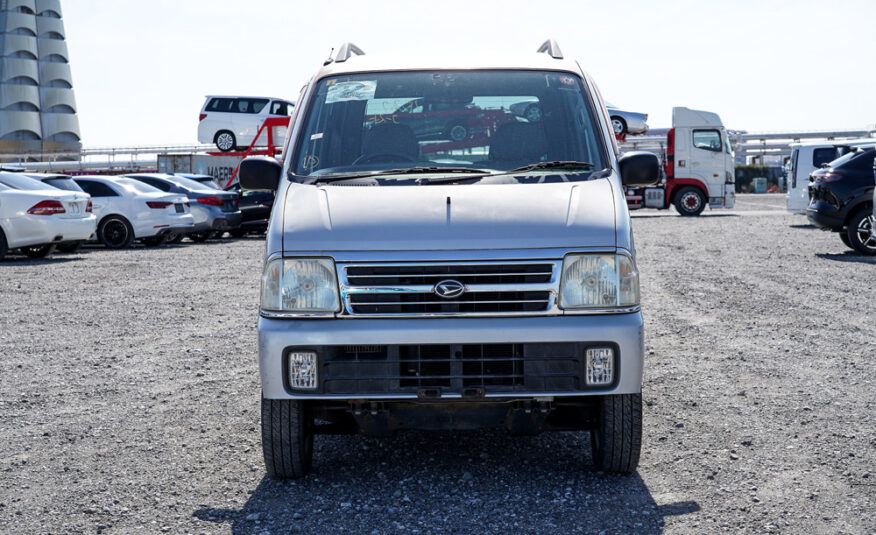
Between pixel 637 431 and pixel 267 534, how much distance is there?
172cm

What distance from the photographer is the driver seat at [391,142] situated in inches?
202

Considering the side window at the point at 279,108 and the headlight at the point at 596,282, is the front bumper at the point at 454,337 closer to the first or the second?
the headlight at the point at 596,282

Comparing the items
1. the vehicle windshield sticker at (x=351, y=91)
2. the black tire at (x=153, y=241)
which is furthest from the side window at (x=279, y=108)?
the vehicle windshield sticker at (x=351, y=91)

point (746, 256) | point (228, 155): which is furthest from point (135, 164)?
point (746, 256)

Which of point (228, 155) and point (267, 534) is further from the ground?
point (228, 155)

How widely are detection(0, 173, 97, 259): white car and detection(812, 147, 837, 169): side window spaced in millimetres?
16915

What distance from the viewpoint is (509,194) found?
4566mm

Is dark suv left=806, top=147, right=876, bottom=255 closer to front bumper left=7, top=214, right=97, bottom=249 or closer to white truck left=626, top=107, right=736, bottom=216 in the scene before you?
front bumper left=7, top=214, right=97, bottom=249

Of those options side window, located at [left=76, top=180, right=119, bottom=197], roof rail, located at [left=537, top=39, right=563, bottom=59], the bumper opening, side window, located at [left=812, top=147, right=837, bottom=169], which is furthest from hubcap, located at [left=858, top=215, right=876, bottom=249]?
side window, located at [left=76, top=180, right=119, bottom=197]

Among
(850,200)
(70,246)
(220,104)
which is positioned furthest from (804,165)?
(220,104)

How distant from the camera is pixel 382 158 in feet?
16.8

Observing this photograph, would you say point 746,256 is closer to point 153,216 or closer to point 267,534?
point 153,216

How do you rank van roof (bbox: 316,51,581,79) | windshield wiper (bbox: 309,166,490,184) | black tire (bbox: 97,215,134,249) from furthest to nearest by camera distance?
black tire (bbox: 97,215,134,249), van roof (bbox: 316,51,581,79), windshield wiper (bbox: 309,166,490,184)

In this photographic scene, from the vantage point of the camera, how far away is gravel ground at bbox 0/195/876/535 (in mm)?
4152
